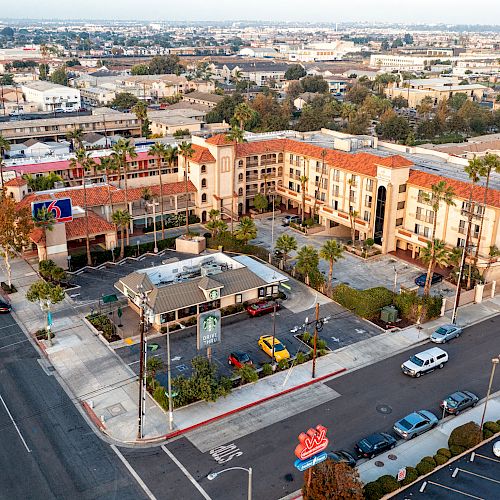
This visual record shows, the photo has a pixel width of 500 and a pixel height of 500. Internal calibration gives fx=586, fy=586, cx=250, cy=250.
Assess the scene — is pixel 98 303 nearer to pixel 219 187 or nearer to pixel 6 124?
pixel 219 187

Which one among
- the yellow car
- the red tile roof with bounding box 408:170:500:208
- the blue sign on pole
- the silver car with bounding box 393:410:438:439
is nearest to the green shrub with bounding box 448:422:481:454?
the silver car with bounding box 393:410:438:439

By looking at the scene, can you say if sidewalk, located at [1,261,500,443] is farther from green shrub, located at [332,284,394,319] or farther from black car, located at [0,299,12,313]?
green shrub, located at [332,284,394,319]

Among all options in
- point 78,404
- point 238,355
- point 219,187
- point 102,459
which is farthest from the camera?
point 219,187

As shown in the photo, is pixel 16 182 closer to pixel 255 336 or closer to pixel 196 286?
pixel 196 286

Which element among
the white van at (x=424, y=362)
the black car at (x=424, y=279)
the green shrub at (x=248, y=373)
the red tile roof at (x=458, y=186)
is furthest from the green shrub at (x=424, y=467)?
the red tile roof at (x=458, y=186)

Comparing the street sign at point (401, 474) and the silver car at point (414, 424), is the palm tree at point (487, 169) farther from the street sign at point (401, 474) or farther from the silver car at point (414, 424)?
the street sign at point (401, 474)

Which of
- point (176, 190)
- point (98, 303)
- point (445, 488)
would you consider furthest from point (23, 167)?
point (445, 488)
